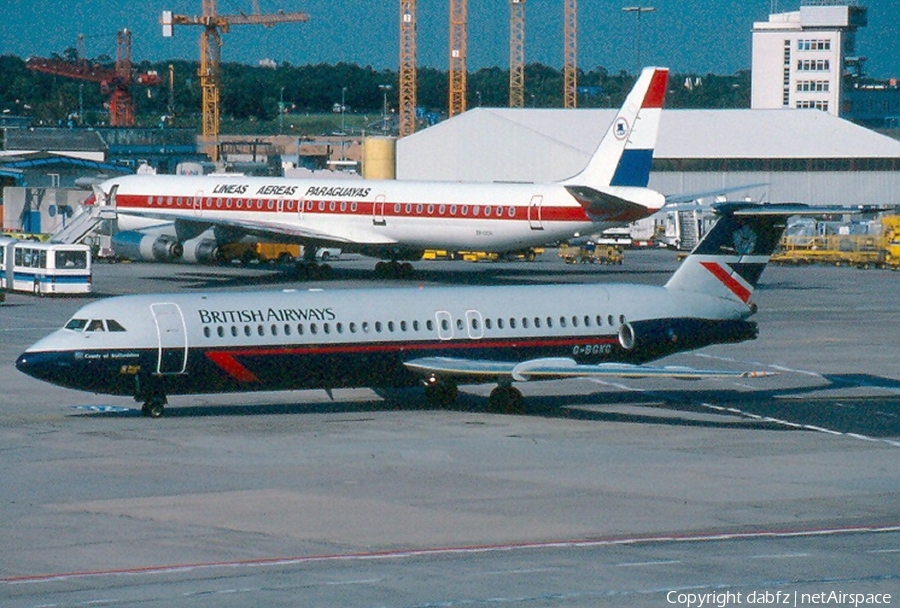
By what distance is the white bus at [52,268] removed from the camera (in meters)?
69.1

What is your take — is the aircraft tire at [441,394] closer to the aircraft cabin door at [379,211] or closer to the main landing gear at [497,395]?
the main landing gear at [497,395]

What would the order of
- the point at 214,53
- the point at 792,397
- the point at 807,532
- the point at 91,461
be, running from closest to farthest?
1. the point at 807,532
2. the point at 91,461
3. the point at 792,397
4. the point at 214,53

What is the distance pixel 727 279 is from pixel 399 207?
34.4 m

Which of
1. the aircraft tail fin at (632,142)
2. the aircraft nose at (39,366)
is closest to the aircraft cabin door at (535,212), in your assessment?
the aircraft tail fin at (632,142)

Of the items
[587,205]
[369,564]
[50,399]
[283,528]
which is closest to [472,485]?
[283,528]

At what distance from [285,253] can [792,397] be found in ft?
161

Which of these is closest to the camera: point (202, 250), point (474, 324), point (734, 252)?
point (474, 324)

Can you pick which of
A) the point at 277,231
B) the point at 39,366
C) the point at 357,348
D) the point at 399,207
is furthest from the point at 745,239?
the point at 277,231

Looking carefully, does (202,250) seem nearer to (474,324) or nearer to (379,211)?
(379,211)

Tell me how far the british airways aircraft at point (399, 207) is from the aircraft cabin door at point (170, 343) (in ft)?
116

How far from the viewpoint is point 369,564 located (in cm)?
2269

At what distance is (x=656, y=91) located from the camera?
7062cm

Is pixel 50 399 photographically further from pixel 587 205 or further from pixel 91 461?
pixel 587 205

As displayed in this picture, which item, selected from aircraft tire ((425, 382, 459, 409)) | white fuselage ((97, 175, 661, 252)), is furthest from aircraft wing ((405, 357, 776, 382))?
white fuselage ((97, 175, 661, 252))
